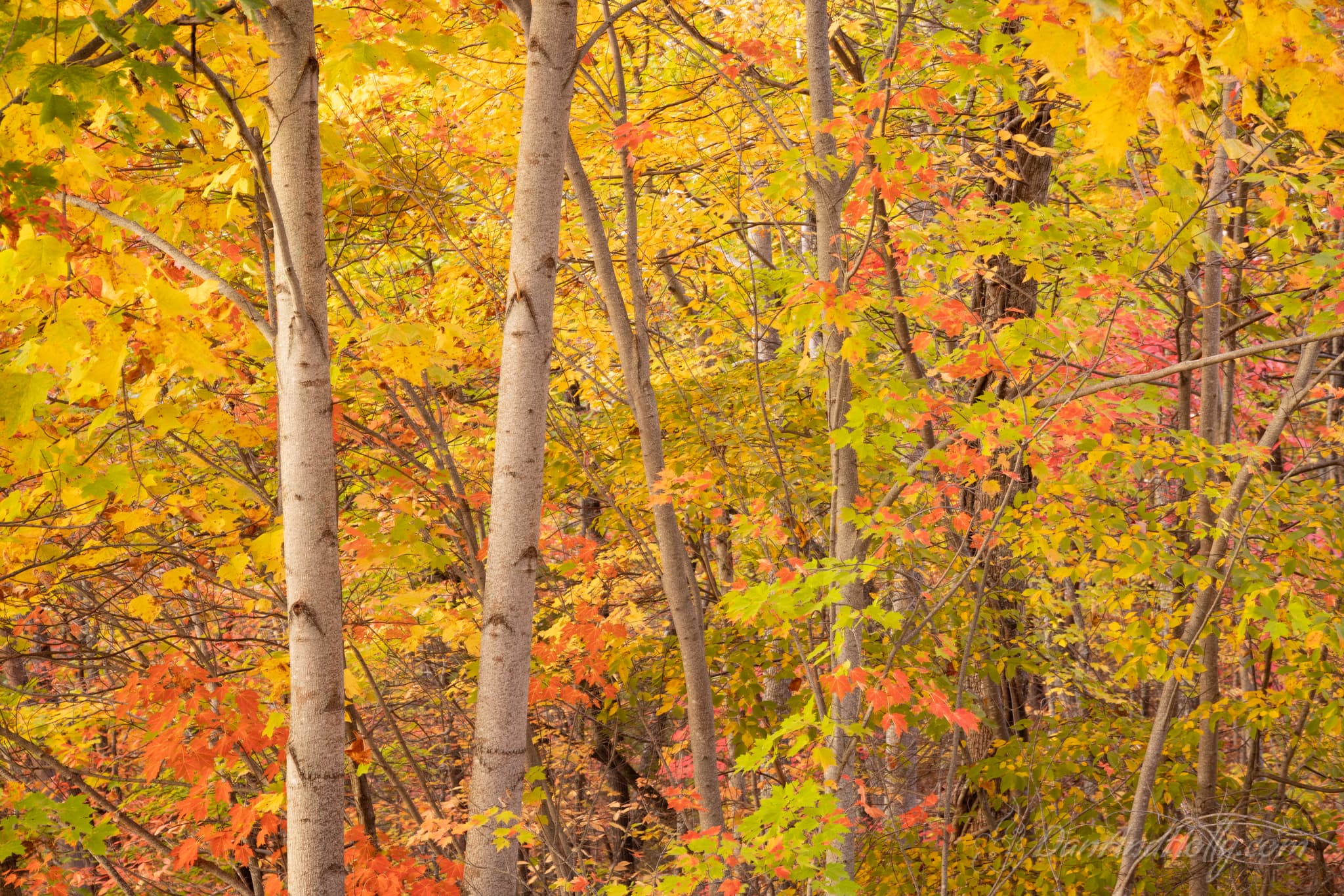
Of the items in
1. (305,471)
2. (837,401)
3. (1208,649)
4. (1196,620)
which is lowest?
(1208,649)

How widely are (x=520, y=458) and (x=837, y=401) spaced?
5.88 feet

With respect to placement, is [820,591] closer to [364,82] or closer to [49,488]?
[49,488]

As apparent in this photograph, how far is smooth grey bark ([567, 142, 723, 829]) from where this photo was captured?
4.46 meters

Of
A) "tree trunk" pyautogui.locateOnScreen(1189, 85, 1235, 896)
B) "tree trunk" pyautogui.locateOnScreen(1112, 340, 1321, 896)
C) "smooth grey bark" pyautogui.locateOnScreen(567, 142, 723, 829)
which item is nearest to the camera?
Result: "smooth grey bark" pyautogui.locateOnScreen(567, 142, 723, 829)

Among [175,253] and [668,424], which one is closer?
[175,253]

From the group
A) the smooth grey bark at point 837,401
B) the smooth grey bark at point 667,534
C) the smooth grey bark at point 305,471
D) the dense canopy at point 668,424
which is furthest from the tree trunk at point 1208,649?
the smooth grey bark at point 305,471

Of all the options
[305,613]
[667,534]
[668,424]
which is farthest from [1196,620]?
[305,613]

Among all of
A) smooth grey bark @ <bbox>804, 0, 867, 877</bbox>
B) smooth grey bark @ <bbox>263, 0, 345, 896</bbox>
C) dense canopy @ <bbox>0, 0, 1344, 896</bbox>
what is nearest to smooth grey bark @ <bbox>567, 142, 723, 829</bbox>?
dense canopy @ <bbox>0, 0, 1344, 896</bbox>

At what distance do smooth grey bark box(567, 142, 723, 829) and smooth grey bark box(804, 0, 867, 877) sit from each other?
2.47 feet

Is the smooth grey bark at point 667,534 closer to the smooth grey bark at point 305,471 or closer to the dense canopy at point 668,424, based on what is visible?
the dense canopy at point 668,424

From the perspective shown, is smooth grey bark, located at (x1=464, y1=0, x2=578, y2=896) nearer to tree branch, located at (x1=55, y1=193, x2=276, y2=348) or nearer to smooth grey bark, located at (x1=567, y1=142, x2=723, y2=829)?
tree branch, located at (x1=55, y1=193, x2=276, y2=348)

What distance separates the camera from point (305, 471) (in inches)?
98.6

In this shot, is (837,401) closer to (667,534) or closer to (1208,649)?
(667,534)

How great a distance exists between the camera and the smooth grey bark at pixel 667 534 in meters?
4.46
